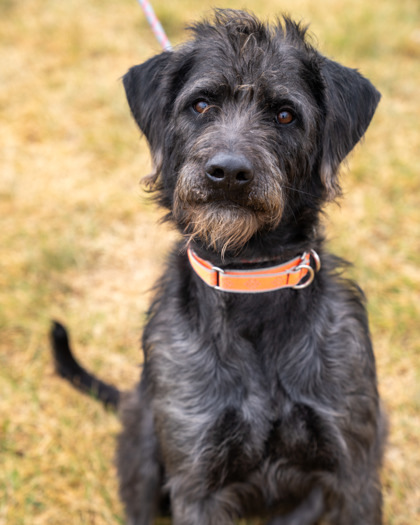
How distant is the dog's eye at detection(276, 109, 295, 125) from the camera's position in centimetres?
228

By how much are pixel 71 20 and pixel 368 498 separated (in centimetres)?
670

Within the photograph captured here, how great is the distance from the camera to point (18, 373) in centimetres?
371

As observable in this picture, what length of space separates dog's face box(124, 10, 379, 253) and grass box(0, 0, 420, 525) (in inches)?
32.4

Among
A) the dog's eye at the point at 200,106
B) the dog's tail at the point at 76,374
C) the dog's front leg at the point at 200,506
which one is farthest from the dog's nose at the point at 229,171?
the dog's tail at the point at 76,374

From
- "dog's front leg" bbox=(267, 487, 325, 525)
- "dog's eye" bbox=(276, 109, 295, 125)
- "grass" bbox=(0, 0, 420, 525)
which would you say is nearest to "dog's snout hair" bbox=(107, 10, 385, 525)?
"dog's eye" bbox=(276, 109, 295, 125)

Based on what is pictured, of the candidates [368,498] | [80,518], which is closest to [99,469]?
[80,518]

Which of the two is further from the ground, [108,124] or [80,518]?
[108,124]

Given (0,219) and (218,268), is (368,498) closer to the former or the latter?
(218,268)

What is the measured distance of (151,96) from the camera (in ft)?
8.14

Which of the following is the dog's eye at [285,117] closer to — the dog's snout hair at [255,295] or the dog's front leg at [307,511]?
the dog's snout hair at [255,295]

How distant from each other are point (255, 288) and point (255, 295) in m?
0.08

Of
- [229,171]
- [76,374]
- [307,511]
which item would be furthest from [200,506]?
[229,171]

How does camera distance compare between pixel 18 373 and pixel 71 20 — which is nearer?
pixel 18 373

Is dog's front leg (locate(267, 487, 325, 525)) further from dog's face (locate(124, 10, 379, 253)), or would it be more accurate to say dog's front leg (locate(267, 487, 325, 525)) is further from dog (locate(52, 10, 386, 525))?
dog's face (locate(124, 10, 379, 253))
